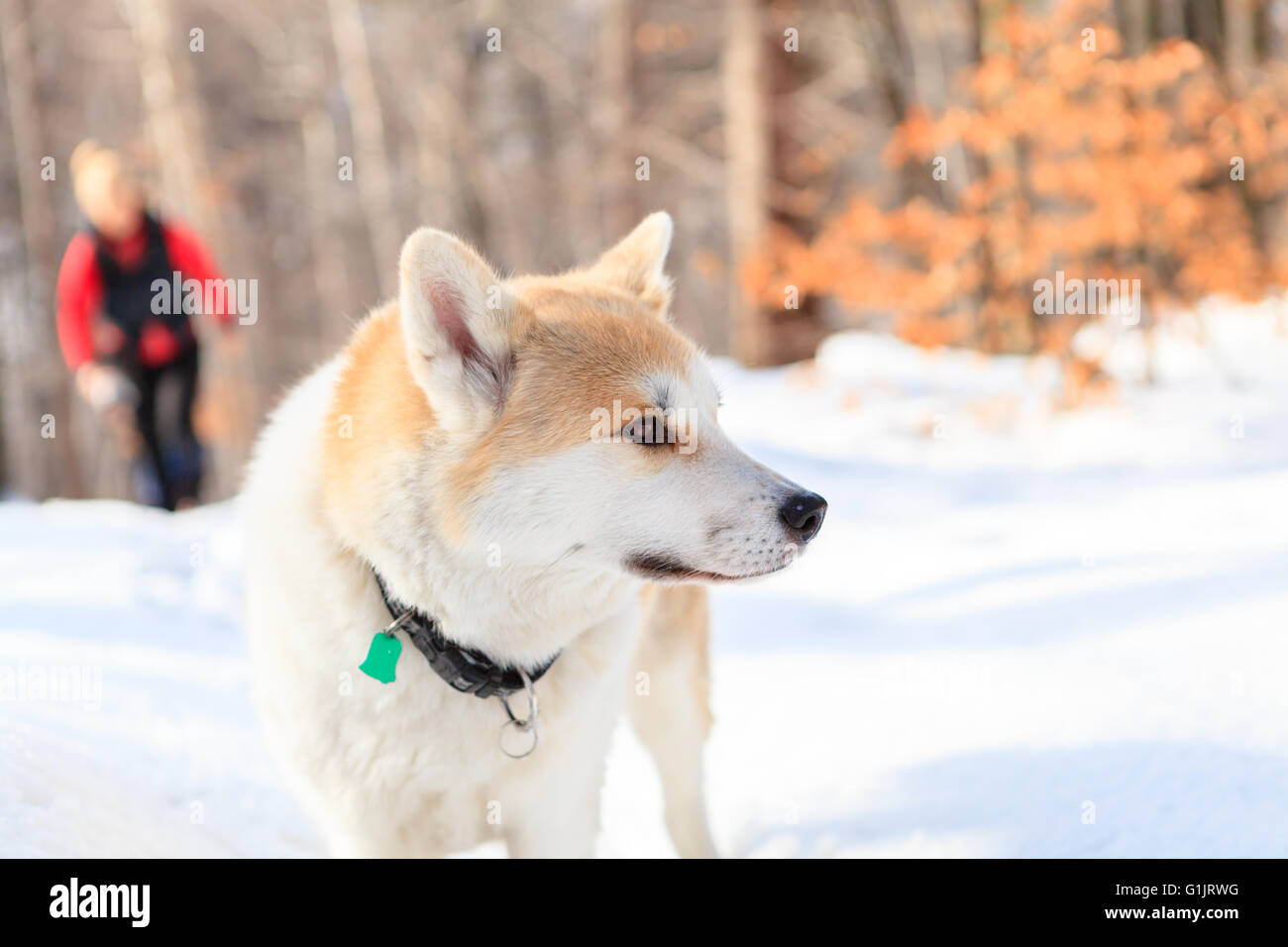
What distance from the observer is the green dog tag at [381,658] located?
5.62 ft

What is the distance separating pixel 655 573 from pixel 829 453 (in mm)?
4405

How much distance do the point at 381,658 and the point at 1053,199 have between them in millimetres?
6610

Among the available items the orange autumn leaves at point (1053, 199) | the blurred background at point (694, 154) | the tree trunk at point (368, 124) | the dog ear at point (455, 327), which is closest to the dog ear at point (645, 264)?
the dog ear at point (455, 327)

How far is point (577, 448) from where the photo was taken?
178cm

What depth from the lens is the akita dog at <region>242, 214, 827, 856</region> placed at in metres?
1.72

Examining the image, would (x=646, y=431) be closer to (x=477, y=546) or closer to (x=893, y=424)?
(x=477, y=546)

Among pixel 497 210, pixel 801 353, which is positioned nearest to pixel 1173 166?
pixel 801 353

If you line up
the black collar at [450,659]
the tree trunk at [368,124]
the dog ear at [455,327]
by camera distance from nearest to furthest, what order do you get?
the dog ear at [455,327] < the black collar at [450,659] < the tree trunk at [368,124]

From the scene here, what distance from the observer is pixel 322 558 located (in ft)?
5.87

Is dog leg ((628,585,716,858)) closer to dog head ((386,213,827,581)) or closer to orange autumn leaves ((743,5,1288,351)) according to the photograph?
dog head ((386,213,827,581))

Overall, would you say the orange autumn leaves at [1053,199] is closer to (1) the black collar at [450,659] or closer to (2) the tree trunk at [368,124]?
(1) the black collar at [450,659]

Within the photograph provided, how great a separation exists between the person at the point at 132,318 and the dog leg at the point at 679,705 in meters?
3.63
